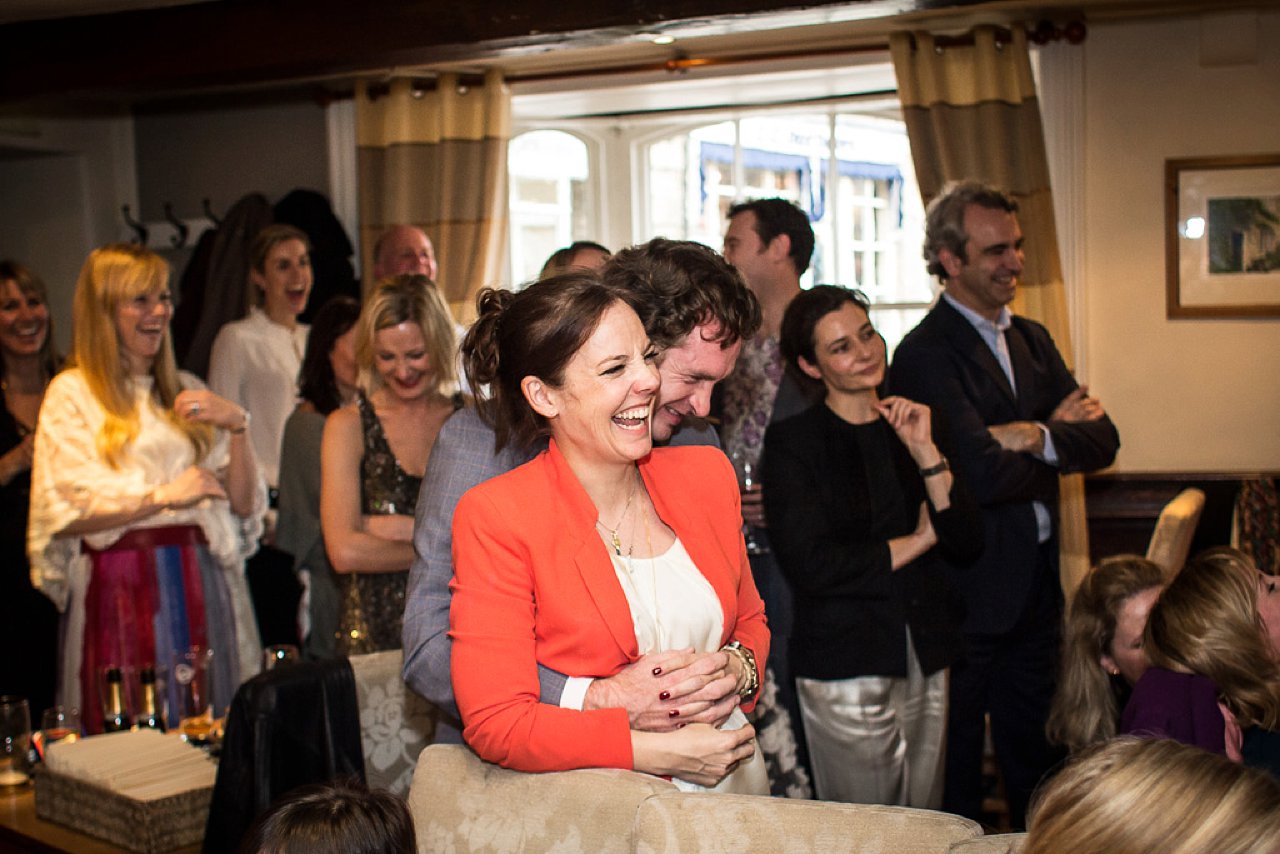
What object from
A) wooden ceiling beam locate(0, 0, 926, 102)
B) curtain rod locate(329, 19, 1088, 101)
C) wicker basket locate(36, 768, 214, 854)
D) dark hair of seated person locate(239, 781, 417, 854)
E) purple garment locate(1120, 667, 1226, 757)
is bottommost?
wicker basket locate(36, 768, 214, 854)

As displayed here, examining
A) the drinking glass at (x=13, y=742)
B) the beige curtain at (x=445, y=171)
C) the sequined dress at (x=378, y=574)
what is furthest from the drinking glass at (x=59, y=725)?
the beige curtain at (x=445, y=171)

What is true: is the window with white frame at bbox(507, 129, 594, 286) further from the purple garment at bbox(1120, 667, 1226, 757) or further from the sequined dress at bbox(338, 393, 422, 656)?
the purple garment at bbox(1120, 667, 1226, 757)

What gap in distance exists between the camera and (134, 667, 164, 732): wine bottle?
2590 mm

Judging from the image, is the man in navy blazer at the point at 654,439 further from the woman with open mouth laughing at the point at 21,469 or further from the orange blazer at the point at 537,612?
the woman with open mouth laughing at the point at 21,469

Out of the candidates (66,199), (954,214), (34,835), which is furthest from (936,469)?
(66,199)

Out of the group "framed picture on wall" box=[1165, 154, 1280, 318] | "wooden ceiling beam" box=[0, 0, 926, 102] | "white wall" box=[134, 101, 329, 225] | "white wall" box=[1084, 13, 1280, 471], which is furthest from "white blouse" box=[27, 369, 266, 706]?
"framed picture on wall" box=[1165, 154, 1280, 318]

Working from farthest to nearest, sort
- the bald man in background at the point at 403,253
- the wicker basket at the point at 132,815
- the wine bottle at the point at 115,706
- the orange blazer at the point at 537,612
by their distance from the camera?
the bald man in background at the point at 403,253 → the wine bottle at the point at 115,706 → the wicker basket at the point at 132,815 → the orange blazer at the point at 537,612

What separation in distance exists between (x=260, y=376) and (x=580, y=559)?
3303 millimetres

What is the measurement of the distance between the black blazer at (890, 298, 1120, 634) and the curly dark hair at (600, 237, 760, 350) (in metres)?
1.02

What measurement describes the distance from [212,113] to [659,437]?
4.34 meters

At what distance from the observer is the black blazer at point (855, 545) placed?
2609mm

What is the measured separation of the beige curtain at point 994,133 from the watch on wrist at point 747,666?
288 cm

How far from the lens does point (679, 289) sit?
1918mm

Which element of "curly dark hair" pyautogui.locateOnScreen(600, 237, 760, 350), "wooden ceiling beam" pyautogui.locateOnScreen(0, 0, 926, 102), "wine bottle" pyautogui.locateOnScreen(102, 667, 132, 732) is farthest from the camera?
"wooden ceiling beam" pyautogui.locateOnScreen(0, 0, 926, 102)
